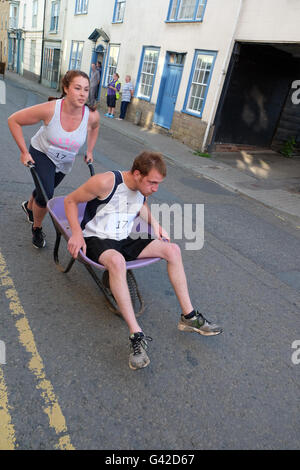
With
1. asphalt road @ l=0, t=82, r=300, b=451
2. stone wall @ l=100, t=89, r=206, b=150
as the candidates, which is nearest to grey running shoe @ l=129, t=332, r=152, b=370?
asphalt road @ l=0, t=82, r=300, b=451

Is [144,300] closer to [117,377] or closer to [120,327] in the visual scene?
[120,327]

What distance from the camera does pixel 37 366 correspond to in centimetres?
247

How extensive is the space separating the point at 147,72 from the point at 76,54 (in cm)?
886

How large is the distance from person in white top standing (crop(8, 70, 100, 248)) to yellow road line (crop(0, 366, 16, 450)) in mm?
2051

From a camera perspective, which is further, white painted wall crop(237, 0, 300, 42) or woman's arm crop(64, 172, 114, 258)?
white painted wall crop(237, 0, 300, 42)

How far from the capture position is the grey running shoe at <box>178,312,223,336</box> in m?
2.94

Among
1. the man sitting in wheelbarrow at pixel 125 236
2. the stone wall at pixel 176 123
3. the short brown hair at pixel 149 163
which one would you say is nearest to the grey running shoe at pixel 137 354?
the man sitting in wheelbarrow at pixel 125 236

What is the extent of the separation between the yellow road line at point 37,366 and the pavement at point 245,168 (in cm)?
570

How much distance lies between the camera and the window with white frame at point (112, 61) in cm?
1692

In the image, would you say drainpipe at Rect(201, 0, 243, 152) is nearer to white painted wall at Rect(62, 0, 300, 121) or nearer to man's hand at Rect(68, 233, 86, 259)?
white painted wall at Rect(62, 0, 300, 121)

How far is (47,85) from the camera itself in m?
25.2

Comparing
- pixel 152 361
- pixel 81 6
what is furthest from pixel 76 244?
pixel 81 6

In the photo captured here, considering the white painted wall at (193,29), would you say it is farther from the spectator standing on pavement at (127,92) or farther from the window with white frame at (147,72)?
the spectator standing on pavement at (127,92)
